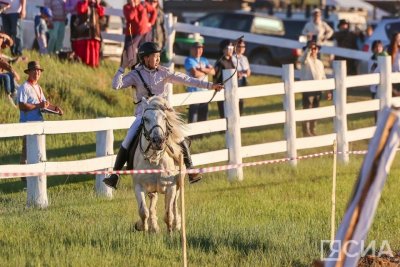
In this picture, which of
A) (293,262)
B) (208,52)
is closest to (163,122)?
(293,262)

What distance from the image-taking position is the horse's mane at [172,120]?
1196 cm

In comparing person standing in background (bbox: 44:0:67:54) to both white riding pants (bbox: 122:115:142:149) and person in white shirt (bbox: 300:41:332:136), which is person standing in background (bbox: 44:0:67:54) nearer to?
person in white shirt (bbox: 300:41:332:136)

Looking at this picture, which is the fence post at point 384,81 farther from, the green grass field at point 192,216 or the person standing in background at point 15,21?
the person standing in background at point 15,21

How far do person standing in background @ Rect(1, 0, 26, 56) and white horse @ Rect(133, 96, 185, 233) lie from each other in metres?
10.3

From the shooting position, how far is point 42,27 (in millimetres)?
25375

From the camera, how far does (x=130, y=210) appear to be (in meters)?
14.0

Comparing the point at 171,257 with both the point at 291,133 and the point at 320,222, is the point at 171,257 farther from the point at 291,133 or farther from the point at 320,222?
the point at 291,133

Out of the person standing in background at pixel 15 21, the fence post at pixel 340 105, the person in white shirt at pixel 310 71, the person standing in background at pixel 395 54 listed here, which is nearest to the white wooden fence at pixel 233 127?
the fence post at pixel 340 105

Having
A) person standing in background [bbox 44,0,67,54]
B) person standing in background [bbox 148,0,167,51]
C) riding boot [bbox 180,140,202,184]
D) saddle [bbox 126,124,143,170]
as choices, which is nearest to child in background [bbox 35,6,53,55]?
person standing in background [bbox 44,0,67,54]

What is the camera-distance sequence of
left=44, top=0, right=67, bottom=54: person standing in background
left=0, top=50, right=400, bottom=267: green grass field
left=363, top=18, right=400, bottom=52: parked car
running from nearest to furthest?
left=0, top=50, right=400, bottom=267: green grass field < left=44, top=0, right=67, bottom=54: person standing in background < left=363, top=18, right=400, bottom=52: parked car

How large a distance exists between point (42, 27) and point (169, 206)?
13.7 metres

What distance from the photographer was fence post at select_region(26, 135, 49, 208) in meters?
14.4

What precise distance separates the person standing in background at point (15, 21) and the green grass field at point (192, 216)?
53 cm

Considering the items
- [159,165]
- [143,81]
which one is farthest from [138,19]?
[159,165]
